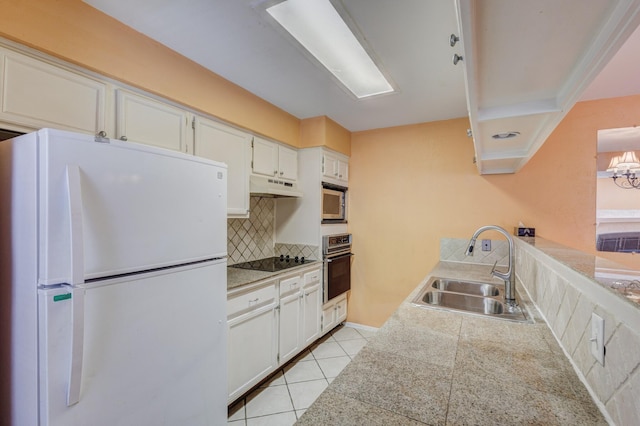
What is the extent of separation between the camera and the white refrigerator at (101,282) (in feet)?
3.24

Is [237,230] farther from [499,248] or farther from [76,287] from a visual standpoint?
[499,248]

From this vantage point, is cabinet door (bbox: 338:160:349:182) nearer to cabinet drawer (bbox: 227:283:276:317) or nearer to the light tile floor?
cabinet drawer (bbox: 227:283:276:317)

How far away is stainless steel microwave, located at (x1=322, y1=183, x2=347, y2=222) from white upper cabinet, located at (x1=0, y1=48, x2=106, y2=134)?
200 cm

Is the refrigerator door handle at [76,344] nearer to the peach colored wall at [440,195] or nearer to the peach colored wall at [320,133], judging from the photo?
the peach colored wall at [320,133]

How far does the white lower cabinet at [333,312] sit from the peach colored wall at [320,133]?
1.70 m

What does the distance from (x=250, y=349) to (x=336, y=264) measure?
1304 millimetres

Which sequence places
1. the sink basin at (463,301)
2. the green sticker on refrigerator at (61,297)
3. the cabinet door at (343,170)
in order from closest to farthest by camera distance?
the green sticker on refrigerator at (61,297)
the sink basin at (463,301)
the cabinet door at (343,170)

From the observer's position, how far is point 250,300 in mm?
2043

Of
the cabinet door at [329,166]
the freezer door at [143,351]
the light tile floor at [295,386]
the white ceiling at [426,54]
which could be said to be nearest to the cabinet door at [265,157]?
the white ceiling at [426,54]

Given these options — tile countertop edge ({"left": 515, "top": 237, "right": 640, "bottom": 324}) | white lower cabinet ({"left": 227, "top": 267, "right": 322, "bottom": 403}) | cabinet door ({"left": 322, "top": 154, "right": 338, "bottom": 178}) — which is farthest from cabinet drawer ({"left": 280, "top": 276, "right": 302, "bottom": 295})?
tile countertop edge ({"left": 515, "top": 237, "right": 640, "bottom": 324})

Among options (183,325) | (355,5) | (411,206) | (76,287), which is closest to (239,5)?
(355,5)

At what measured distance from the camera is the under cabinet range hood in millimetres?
2391

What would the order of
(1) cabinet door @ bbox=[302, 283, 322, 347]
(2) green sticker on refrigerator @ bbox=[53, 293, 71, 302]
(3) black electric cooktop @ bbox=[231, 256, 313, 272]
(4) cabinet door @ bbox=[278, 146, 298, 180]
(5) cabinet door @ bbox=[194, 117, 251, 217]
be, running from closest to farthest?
(2) green sticker on refrigerator @ bbox=[53, 293, 71, 302] → (5) cabinet door @ bbox=[194, 117, 251, 217] → (3) black electric cooktop @ bbox=[231, 256, 313, 272] → (1) cabinet door @ bbox=[302, 283, 322, 347] → (4) cabinet door @ bbox=[278, 146, 298, 180]

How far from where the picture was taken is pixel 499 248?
266cm
